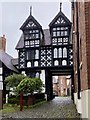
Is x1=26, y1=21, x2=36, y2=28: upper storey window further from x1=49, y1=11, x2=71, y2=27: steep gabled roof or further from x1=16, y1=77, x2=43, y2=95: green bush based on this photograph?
x1=16, y1=77, x2=43, y2=95: green bush

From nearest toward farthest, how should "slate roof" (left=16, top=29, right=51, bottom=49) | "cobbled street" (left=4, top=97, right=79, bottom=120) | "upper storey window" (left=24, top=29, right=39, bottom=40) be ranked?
"cobbled street" (left=4, top=97, right=79, bottom=120) → "upper storey window" (left=24, top=29, right=39, bottom=40) → "slate roof" (left=16, top=29, right=51, bottom=49)

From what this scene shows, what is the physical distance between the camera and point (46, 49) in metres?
28.7

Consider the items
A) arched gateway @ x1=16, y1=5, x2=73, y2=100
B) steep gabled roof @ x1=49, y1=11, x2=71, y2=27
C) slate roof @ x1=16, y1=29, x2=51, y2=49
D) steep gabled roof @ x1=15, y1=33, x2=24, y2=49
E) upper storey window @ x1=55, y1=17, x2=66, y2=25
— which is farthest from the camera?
steep gabled roof @ x1=15, y1=33, x2=24, y2=49

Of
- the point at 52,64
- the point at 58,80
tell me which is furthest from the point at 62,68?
the point at 58,80

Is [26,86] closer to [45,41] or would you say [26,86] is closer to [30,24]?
[45,41]

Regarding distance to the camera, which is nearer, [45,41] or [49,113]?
[49,113]

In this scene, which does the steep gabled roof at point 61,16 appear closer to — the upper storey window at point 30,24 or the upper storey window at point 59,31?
the upper storey window at point 59,31

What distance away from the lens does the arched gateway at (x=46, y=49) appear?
28203mm

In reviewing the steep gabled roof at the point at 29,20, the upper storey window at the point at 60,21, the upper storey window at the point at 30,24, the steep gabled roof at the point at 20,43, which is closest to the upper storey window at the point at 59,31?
the upper storey window at the point at 60,21

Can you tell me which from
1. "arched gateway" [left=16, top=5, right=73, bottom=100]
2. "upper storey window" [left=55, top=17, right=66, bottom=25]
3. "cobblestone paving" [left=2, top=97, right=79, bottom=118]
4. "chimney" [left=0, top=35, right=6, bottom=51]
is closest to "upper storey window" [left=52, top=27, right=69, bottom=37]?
"arched gateway" [left=16, top=5, right=73, bottom=100]

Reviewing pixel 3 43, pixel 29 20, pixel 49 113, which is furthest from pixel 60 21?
pixel 49 113

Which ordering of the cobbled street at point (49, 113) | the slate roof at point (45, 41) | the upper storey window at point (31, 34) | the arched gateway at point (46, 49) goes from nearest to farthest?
the cobbled street at point (49, 113)
the arched gateway at point (46, 49)
the upper storey window at point (31, 34)
the slate roof at point (45, 41)

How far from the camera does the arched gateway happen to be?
28.2 meters

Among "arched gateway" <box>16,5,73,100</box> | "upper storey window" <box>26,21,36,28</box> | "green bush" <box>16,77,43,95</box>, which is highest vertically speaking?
"upper storey window" <box>26,21,36,28</box>
